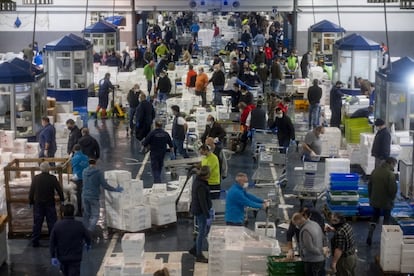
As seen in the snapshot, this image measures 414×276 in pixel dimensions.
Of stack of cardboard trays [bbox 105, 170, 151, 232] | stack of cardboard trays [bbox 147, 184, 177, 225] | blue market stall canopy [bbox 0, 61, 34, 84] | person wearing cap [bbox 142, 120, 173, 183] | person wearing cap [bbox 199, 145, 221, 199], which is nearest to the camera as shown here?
person wearing cap [bbox 199, 145, 221, 199]

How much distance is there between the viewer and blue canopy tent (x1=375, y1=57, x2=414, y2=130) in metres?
21.2

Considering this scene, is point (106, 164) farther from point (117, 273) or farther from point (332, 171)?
point (117, 273)

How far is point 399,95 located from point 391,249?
337 inches

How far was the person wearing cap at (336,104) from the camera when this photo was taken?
2417 centimetres

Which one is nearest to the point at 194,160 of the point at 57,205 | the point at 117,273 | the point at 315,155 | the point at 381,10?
the point at 315,155

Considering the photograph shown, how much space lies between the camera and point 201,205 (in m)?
13.8

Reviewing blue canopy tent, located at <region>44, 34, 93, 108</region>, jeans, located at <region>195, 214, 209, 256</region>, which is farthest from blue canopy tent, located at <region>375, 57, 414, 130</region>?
blue canopy tent, located at <region>44, 34, 93, 108</region>

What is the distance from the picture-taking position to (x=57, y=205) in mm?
15422

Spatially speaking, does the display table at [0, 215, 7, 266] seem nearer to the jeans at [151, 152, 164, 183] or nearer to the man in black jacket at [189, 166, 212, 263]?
the man in black jacket at [189, 166, 212, 263]

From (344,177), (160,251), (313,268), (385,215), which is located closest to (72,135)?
(160,251)

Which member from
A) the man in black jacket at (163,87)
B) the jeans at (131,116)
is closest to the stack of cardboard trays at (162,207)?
the jeans at (131,116)

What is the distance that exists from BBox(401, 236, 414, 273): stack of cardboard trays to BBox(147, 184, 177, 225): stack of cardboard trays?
176 inches

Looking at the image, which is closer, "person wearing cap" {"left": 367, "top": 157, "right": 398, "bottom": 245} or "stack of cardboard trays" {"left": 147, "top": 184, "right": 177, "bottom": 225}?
"person wearing cap" {"left": 367, "top": 157, "right": 398, "bottom": 245}

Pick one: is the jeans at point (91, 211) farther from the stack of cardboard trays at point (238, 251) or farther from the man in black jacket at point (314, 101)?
the man in black jacket at point (314, 101)
